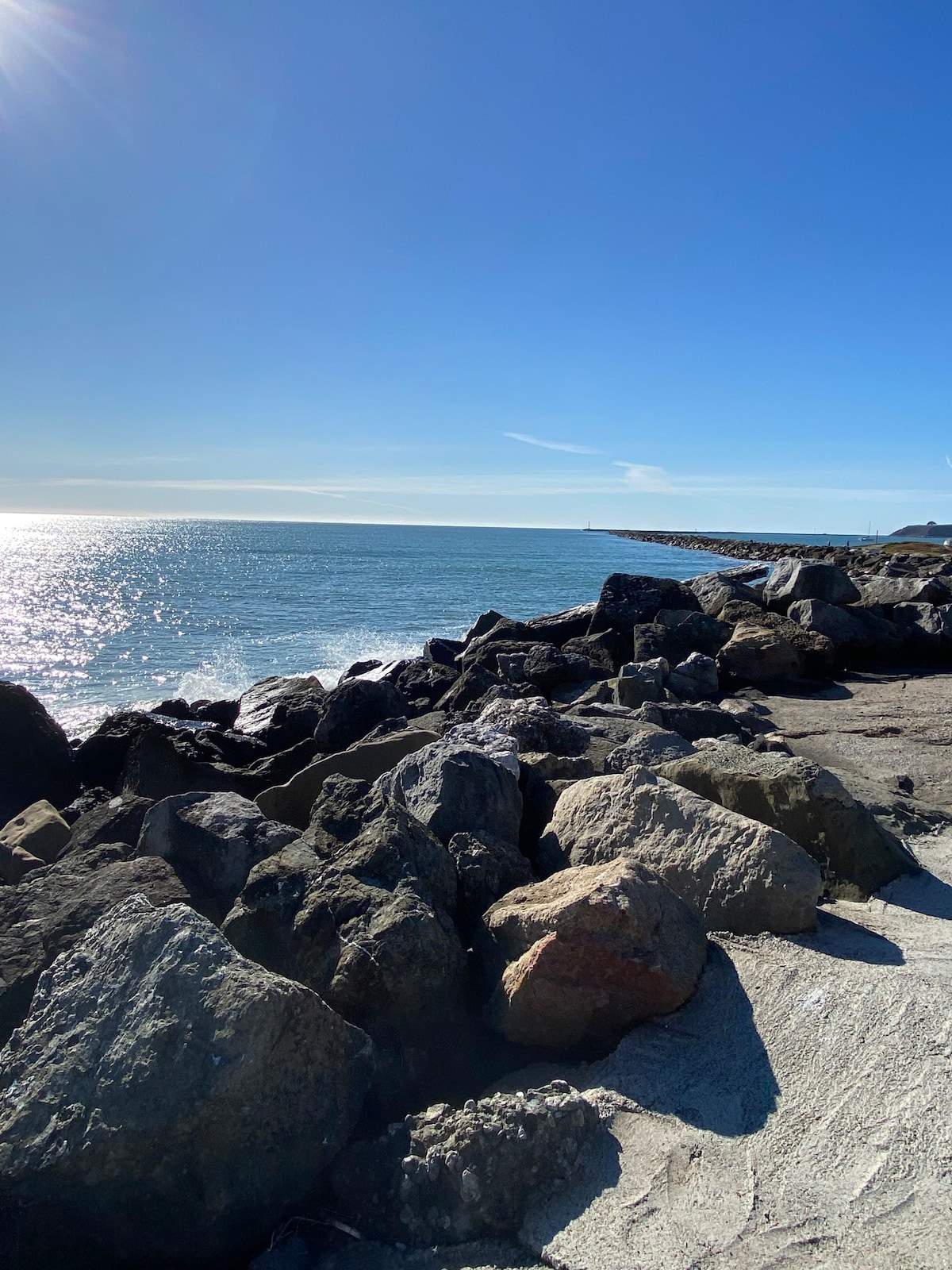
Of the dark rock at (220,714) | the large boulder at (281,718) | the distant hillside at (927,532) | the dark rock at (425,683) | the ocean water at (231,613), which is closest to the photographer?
the large boulder at (281,718)

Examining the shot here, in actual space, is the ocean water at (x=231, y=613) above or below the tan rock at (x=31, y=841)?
below

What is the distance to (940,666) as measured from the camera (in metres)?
11.2

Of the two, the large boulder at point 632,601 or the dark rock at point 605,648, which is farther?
the large boulder at point 632,601

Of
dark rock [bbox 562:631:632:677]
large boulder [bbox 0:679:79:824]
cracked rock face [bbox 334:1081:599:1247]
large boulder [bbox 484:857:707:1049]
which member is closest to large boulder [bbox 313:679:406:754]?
large boulder [bbox 0:679:79:824]

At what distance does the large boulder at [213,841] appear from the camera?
4.01 metres

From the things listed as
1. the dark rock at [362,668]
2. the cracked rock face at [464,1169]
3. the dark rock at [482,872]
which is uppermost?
the dark rock at [482,872]

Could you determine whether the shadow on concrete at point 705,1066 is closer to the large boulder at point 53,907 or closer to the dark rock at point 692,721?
the large boulder at point 53,907

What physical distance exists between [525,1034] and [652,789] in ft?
4.45

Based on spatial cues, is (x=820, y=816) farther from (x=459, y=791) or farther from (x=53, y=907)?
(x=53, y=907)

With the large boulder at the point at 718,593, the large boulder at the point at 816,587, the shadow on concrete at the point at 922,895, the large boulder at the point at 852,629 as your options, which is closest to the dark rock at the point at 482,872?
the shadow on concrete at the point at 922,895

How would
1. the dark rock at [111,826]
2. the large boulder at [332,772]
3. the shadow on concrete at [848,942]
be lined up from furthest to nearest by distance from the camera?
the large boulder at [332,772] < the dark rock at [111,826] < the shadow on concrete at [848,942]

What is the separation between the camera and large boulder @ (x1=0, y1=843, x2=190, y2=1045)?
125 inches

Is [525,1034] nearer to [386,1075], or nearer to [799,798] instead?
[386,1075]

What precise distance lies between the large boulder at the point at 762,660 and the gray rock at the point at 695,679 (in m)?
0.30
